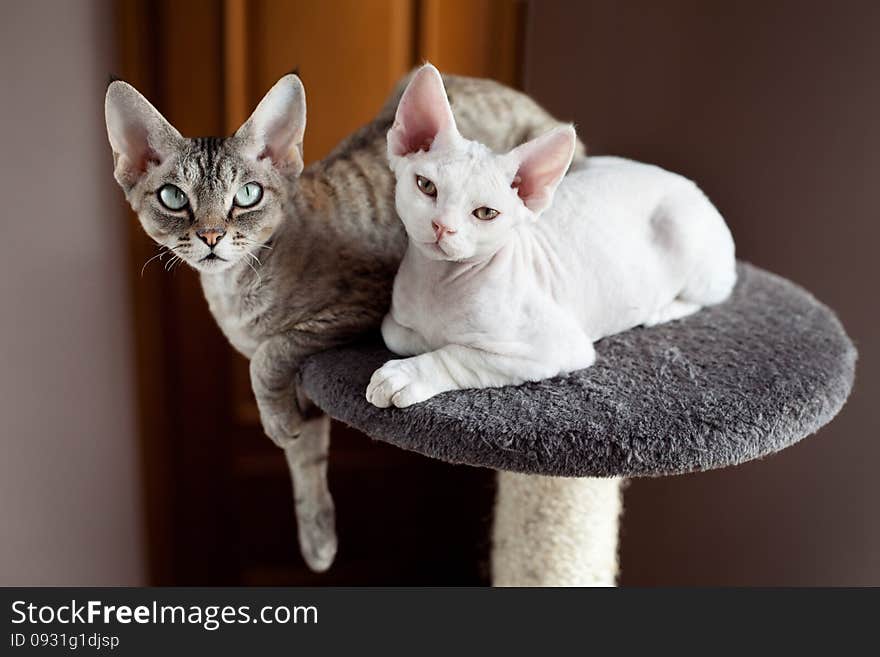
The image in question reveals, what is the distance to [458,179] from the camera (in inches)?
34.0

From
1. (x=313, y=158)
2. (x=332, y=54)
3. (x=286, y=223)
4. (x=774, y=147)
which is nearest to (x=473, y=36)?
(x=332, y=54)

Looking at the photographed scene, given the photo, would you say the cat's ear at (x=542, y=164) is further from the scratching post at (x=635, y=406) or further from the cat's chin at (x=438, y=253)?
the scratching post at (x=635, y=406)

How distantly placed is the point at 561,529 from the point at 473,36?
0.90m

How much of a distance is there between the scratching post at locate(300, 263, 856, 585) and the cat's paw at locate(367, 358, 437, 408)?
0.01m

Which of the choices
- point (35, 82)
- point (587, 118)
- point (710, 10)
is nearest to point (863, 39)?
point (710, 10)

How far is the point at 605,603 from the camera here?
1.26 m

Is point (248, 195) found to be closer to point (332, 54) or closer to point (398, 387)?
point (398, 387)

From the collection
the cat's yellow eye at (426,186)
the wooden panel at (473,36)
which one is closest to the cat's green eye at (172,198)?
the cat's yellow eye at (426,186)

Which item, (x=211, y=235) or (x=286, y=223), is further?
(x=286, y=223)

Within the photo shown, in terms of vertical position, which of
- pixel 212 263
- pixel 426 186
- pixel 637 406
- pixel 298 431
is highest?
pixel 426 186

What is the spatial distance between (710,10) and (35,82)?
1.11 metres

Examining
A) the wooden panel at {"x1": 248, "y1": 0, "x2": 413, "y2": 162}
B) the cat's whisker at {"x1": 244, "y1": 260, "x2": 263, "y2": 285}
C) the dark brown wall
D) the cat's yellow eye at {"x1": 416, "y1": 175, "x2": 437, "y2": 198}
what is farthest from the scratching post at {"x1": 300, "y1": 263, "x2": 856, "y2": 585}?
the wooden panel at {"x1": 248, "y1": 0, "x2": 413, "y2": 162}

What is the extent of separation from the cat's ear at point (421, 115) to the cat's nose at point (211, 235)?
0.64ft

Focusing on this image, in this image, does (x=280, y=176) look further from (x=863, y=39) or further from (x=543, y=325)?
(x=863, y=39)
